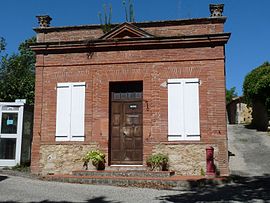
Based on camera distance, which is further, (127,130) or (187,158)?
(127,130)

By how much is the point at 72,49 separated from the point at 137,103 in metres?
3.14

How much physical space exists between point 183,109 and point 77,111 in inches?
148

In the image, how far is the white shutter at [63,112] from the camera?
1320 centimetres

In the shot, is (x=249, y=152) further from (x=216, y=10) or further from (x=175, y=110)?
(x=216, y=10)

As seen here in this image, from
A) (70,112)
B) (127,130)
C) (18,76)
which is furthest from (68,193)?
(18,76)

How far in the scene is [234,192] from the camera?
31.8 feet

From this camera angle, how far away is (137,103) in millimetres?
13250

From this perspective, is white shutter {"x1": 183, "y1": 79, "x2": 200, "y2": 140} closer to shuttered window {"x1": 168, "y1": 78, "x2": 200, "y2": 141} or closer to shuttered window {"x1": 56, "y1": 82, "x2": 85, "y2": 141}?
shuttered window {"x1": 168, "y1": 78, "x2": 200, "y2": 141}

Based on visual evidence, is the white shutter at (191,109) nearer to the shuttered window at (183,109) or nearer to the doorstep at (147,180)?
the shuttered window at (183,109)

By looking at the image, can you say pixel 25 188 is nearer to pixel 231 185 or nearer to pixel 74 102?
pixel 74 102

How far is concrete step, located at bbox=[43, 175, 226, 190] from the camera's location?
10.8 meters

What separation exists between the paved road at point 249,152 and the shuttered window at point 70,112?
5.59m

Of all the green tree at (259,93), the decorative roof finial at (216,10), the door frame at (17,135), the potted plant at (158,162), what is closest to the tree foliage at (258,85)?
the green tree at (259,93)

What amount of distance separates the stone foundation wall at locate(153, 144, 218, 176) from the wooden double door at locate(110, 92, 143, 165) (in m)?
1.10
